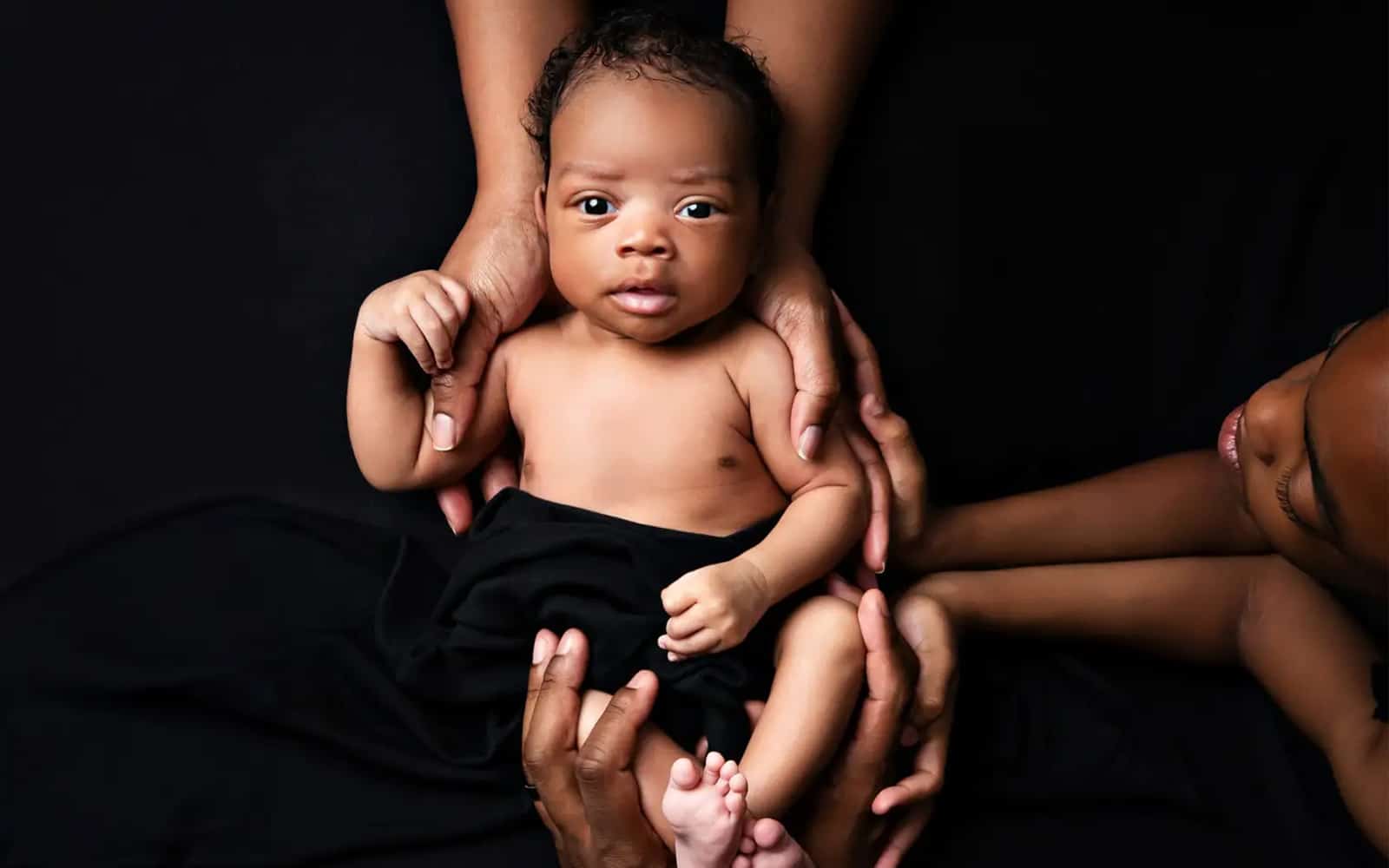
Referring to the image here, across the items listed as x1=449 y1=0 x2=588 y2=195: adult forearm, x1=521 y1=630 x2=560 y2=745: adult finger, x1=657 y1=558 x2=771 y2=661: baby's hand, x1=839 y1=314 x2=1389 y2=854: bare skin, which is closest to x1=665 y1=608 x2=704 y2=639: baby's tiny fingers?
x1=657 y1=558 x2=771 y2=661: baby's hand

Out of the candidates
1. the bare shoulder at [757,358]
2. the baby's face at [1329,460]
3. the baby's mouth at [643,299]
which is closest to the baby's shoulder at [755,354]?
the bare shoulder at [757,358]

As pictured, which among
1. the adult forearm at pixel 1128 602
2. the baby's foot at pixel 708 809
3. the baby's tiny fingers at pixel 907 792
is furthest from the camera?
the adult forearm at pixel 1128 602

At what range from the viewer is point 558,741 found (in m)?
1.03

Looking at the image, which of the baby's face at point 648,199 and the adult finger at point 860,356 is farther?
the adult finger at point 860,356

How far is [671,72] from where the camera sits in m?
1.11

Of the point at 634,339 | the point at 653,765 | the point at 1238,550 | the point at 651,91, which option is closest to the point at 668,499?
the point at 634,339

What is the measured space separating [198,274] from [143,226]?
2.9 inches

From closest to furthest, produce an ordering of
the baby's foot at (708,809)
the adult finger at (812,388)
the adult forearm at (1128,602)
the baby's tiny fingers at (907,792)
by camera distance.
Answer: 1. the baby's foot at (708,809)
2. the baby's tiny fingers at (907,792)
3. the adult finger at (812,388)
4. the adult forearm at (1128,602)

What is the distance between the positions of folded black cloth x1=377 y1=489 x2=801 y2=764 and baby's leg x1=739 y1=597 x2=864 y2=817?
1.6 inches

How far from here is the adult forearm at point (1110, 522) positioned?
1.32m

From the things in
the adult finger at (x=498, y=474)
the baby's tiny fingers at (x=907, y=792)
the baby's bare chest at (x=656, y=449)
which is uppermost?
the baby's bare chest at (x=656, y=449)

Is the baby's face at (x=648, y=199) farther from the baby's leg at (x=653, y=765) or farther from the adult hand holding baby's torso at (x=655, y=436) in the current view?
the baby's leg at (x=653, y=765)

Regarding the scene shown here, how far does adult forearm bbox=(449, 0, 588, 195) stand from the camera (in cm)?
127

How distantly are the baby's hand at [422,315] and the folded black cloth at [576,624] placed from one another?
17 centimetres
